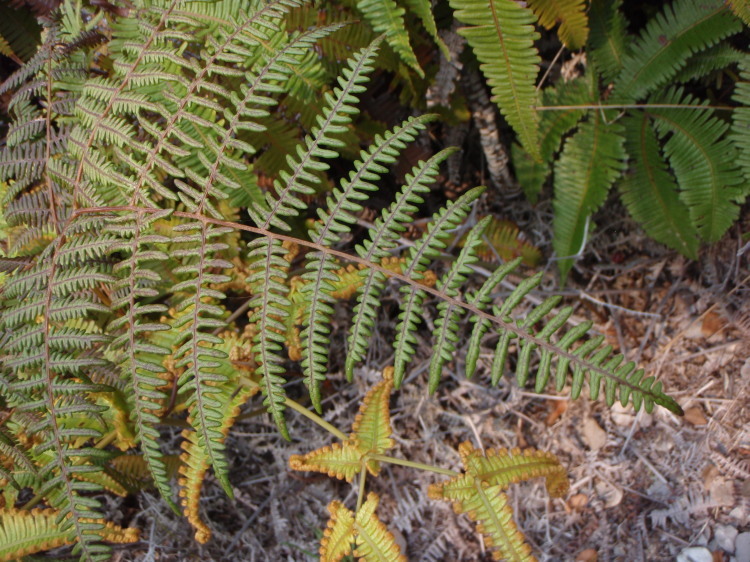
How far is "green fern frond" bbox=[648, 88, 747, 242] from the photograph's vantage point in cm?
205

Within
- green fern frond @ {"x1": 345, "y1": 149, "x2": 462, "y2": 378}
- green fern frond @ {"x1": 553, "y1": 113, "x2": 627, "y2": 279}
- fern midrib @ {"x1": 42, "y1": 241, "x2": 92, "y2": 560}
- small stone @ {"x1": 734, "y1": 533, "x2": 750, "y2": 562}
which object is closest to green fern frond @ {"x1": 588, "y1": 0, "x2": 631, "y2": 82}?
green fern frond @ {"x1": 553, "y1": 113, "x2": 627, "y2": 279}

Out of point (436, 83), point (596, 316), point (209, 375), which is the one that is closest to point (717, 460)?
point (596, 316)

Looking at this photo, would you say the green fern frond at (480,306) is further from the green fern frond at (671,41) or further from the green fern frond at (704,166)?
the green fern frond at (671,41)

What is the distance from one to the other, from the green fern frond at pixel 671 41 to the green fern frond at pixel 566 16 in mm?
275

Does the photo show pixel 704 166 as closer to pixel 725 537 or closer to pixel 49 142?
pixel 725 537

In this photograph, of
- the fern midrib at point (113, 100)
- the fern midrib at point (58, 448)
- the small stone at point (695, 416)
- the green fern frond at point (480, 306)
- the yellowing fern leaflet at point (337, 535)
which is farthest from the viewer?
the small stone at point (695, 416)

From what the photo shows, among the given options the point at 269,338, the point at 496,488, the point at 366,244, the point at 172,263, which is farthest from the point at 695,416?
the point at 172,263

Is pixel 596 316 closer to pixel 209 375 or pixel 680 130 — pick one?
pixel 680 130

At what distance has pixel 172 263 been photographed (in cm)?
205

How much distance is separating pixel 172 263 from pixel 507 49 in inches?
51.4

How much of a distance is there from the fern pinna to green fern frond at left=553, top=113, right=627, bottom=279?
69cm

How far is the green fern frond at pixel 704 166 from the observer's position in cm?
205

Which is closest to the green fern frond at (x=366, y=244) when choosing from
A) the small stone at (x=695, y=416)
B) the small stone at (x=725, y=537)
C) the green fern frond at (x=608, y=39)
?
the green fern frond at (x=608, y=39)

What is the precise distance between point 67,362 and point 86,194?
1.61ft
